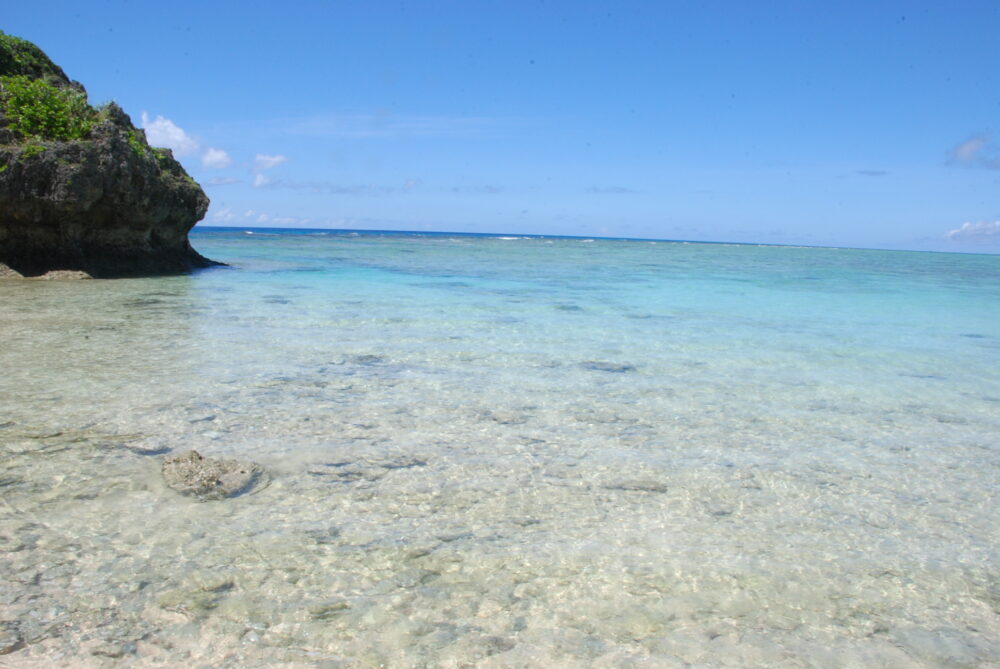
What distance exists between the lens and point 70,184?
1422 centimetres

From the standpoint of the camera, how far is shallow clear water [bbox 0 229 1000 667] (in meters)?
2.52

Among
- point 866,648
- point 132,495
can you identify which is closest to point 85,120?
point 132,495

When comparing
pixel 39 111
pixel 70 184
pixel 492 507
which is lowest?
pixel 492 507

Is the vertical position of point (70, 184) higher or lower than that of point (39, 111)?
lower

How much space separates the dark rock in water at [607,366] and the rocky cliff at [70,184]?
1240 centimetres

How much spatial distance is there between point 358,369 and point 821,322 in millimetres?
9011

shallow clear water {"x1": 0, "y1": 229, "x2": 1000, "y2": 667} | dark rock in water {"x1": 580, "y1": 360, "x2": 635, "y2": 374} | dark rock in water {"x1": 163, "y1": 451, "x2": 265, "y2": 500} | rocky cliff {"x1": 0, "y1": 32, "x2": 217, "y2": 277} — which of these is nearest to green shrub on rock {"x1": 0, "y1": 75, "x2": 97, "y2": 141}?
rocky cliff {"x1": 0, "y1": 32, "x2": 217, "y2": 277}

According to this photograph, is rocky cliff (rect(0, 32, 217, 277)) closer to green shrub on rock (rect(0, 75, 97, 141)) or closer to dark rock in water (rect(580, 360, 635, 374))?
green shrub on rock (rect(0, 75, 97, 141))

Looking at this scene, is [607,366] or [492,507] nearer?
[492,507]

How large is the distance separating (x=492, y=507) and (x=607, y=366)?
393cm

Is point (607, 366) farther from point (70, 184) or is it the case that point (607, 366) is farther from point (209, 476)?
point (70, 184)

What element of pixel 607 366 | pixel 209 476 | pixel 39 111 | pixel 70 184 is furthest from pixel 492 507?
pixel 39 111

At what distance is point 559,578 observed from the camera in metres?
2.93

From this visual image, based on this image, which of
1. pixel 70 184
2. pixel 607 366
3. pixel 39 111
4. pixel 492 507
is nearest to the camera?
pixel 492 507
